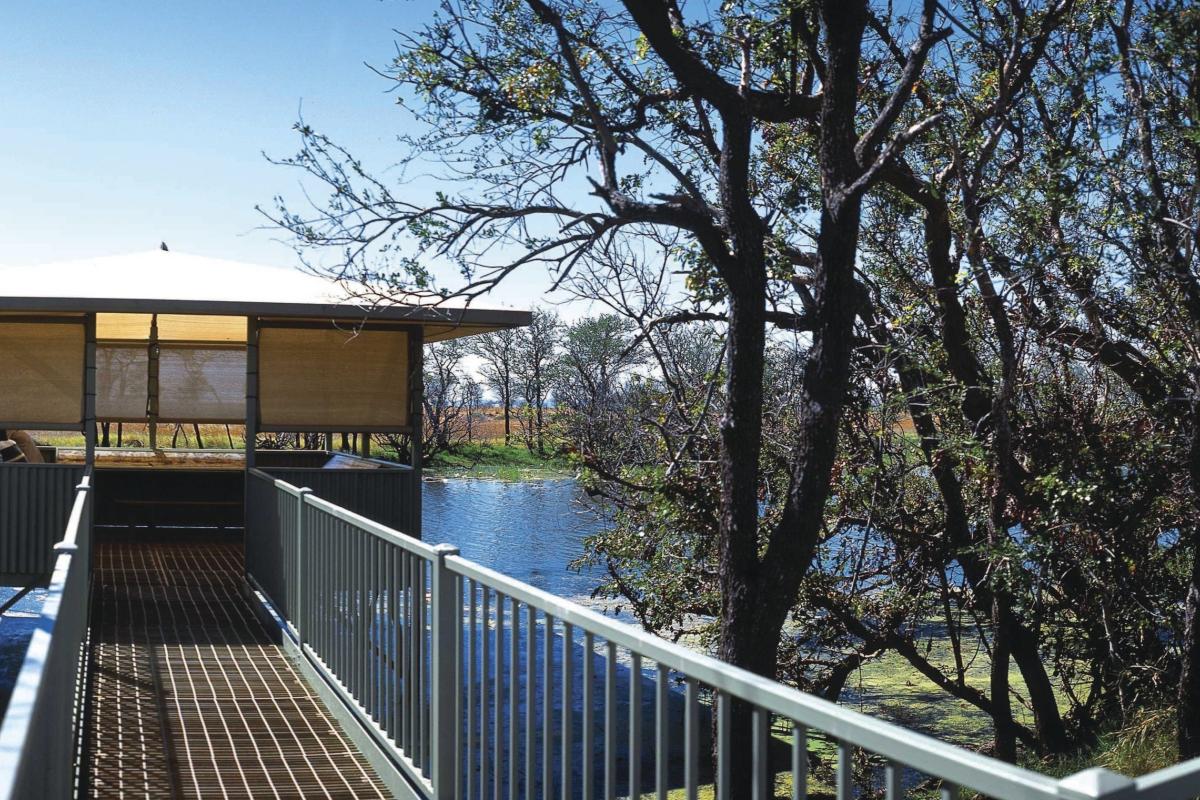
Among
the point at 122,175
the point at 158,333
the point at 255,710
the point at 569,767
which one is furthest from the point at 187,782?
the point at 122,175

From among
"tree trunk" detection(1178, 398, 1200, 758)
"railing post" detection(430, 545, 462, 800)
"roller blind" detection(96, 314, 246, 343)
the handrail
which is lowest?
"tree trunk" detection(1178, 398, 1200, 758)

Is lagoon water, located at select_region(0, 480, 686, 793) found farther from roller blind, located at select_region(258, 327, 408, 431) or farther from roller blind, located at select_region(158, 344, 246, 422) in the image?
roller blind, located at select_region(158, 344, 246, 422)

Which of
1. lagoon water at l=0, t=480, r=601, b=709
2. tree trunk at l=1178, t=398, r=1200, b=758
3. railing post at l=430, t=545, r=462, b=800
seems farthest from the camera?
lagoon water at l=0, t=480, r=601, b=709

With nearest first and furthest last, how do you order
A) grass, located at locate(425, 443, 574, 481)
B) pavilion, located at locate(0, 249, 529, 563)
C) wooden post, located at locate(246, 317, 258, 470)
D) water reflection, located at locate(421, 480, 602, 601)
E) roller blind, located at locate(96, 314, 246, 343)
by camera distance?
pavilion, located at locate(0, 249, 529, 563) < wooden post, located at locate(246, 317, 258, 470) < roller blind, located at locate(96, 314, 246, 343) < water reflection, located at locate(421, 480, 602, 601) < grass, located at locate(425, 443, 574, 481)

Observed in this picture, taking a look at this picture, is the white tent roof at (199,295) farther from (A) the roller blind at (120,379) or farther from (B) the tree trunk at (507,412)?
(B) the tree trunk at (507,412)

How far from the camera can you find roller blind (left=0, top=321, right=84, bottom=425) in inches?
449

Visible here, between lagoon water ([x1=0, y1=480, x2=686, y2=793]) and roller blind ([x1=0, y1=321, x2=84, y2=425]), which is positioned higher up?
roller blind ([x1=0, y1=321, x2=84, y2=425])

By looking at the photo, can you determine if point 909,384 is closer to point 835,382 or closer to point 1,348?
point 835,382

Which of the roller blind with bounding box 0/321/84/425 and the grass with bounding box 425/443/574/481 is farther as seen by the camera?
the grass with bounding box 425/443/574/481

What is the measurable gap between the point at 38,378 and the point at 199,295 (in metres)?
1.99

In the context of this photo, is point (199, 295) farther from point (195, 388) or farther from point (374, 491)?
point (195, 388)

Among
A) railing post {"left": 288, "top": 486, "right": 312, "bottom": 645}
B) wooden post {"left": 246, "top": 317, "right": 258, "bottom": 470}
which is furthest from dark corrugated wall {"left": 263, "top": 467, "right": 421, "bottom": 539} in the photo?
railing post {"left": 288, "top": 486, "right": 312, "bottom": 645}

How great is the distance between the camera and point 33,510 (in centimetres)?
1097

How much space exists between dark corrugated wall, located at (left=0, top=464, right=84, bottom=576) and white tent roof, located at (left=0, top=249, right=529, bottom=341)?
148 centimetres
